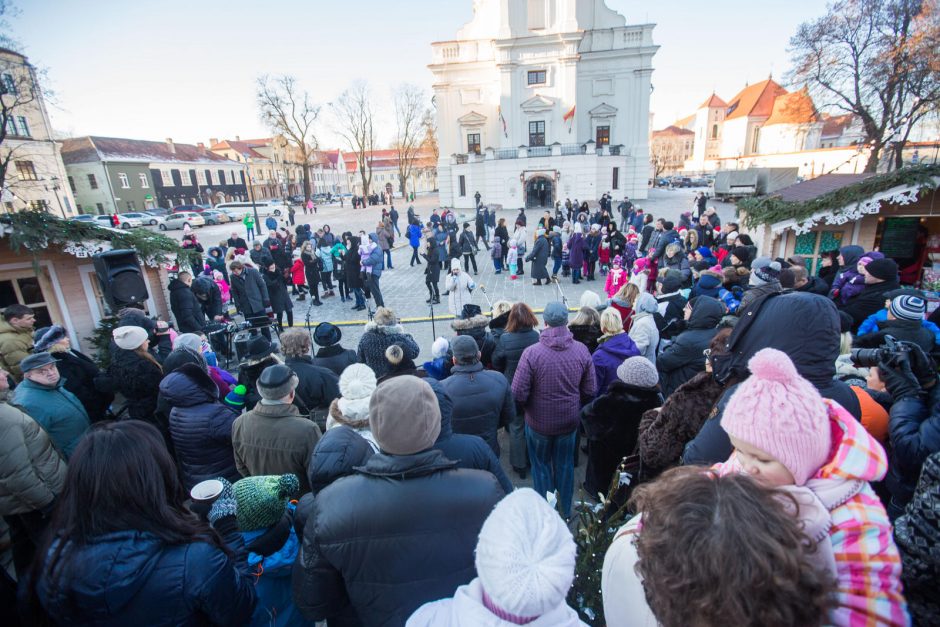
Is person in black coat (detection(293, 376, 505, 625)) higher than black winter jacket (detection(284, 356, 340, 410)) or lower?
higher

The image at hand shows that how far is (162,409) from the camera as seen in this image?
12.1ft

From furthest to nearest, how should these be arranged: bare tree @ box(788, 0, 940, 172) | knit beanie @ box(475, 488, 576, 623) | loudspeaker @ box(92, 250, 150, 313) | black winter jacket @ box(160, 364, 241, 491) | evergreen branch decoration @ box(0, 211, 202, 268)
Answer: bare tree @ box(788, 0, 940, 172), loudspeaker @ box(92, 250, 150, 313), evergreen branch decoration @ box(0, 211, 202, 268), black winter jacket @ box(160, 364, 241, 491), knit beanie @ box(475, 488, 576, 623)

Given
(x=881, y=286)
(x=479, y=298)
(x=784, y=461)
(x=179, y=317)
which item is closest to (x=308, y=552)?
(x=784, y=461)

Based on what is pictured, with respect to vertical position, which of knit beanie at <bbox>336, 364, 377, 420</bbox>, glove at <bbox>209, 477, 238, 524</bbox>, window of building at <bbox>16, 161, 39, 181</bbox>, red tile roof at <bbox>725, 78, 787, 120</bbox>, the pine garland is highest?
red tile roof at <bbox>725, 78, 787, 120</bbox>

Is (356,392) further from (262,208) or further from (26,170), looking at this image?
(26,170)

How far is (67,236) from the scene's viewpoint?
6.48 metres

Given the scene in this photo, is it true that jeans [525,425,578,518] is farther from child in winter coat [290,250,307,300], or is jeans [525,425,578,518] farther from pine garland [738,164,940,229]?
child in winter coat [290,250,307,300]

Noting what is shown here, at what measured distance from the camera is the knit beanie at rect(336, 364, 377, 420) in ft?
8.77

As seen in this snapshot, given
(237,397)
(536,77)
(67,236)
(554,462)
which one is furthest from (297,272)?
(536,77)

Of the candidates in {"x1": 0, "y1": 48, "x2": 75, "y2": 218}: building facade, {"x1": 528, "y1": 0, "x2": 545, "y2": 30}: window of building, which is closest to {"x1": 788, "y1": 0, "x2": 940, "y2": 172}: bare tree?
{"x1": 528, "y1": 0, "x2": 545, "y2": 30}: window of building

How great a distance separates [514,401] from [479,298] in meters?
7.86

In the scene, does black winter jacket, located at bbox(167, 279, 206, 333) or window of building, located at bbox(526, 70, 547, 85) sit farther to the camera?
window of building, located at bbox(526, 70, 547, 85)

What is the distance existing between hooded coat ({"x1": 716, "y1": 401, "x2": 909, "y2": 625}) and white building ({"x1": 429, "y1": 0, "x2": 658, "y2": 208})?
34.2 m

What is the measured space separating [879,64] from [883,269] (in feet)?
85.8
